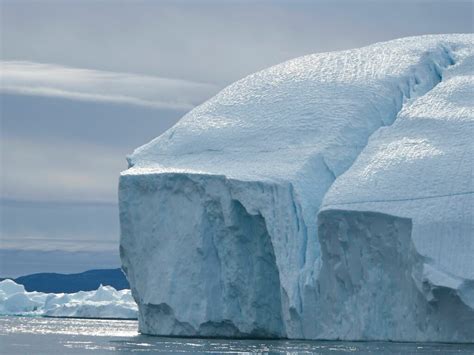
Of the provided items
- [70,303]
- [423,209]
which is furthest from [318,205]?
[70,303]

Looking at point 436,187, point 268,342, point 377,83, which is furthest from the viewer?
point 377,83

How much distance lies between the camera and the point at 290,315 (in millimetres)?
27656

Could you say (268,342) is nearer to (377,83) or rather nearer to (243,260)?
(243,260)

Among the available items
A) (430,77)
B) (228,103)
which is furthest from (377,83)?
(228,103)

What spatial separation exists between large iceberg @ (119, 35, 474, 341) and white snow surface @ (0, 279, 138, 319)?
15677mm

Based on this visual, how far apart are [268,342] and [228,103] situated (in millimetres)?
6911

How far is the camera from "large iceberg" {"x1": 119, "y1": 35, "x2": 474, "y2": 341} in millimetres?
25797

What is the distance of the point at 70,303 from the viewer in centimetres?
5138

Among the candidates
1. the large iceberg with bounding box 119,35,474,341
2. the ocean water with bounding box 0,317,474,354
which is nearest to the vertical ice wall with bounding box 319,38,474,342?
the large iceberg with bounding box 119,35,474,341

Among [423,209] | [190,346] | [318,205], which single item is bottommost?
[190,346]

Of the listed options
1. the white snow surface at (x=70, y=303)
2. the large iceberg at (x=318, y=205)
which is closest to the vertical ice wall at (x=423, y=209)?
the large iceberg at (x=318, y=205)

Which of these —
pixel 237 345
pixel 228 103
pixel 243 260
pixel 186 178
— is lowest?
pixel 237 345

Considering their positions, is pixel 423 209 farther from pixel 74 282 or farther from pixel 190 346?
Result: pixel 74 282

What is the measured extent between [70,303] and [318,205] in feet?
81.5
